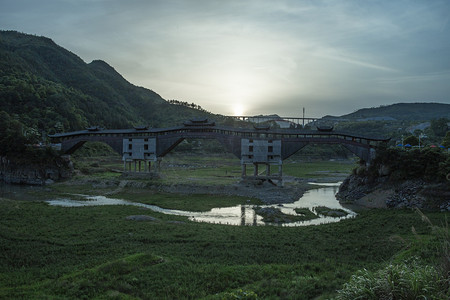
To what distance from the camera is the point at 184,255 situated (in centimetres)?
1523

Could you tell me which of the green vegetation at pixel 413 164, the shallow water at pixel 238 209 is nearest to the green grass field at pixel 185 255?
the shallow water at pixel 238 209

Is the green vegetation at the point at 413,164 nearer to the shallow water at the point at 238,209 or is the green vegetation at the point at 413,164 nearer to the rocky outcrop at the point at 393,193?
the rocky outcrop at the point at 393,193

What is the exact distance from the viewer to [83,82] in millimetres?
156875

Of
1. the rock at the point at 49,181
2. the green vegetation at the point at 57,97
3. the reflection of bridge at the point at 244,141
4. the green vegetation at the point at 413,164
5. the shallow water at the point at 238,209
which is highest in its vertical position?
the green vegetation at the point at 57,97

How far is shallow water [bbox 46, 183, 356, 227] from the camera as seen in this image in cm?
2644

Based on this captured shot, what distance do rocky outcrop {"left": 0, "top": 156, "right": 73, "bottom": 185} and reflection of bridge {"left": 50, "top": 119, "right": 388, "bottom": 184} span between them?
7242mm

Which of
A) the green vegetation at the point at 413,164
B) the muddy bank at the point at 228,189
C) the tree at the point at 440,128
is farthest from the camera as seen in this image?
the tree at the point at 440,128

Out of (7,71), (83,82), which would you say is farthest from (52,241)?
(83,82)

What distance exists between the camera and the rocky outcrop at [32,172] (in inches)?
1953

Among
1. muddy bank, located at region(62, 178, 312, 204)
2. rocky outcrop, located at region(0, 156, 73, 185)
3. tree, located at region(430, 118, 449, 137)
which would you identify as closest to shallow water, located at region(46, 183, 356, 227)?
muddy bank, located at region(62, 178, 312, 204)

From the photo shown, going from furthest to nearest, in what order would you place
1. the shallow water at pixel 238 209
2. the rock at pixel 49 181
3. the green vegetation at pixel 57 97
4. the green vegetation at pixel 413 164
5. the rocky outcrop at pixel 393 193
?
the green vegetation at pixel 57 97 → the rock at pixel 49 181 → the green vegetation at pixel 413 164 → the rocky outcrop at pixel 393 193 → the shallow water at pixel 238 209

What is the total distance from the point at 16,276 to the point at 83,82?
533 feet

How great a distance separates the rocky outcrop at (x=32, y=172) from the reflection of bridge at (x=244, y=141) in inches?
285

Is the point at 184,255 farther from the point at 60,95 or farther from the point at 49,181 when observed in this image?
the point at 60,95
